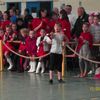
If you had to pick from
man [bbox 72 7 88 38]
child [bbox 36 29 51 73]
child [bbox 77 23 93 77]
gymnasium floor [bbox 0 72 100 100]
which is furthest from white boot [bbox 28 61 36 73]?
child [bbox 77 23 93 77]

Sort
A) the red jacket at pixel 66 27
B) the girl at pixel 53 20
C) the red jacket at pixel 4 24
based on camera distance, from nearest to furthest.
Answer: the red jacket at pixel 66 27 < the girl at pixel 53 20 < the red jacket at pixel 4 24

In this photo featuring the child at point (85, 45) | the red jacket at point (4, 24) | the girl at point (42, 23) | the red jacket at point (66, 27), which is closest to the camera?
the child at point (85, 45)

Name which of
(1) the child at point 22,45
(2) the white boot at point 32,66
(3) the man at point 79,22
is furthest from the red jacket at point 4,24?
(3) the man at point 79,22

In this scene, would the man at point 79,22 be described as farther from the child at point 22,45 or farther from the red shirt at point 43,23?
the child at point 22,45

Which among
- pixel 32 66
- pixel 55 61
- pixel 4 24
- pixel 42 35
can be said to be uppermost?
pixel 4 24

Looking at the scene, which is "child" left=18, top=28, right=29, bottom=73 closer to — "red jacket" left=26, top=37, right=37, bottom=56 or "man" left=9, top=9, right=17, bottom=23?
"red jacket" left=26, top=37, right=37, bottom=56

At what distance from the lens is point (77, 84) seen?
15562 mm

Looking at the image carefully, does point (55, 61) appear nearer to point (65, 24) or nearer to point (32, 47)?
point (65, 24)

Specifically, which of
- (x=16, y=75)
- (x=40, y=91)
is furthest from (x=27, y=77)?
(x=40, y=91)

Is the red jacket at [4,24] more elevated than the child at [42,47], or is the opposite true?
the red jacket at [4,24]

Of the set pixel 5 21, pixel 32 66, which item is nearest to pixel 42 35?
pixel 32 66

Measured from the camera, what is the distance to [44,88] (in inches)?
579

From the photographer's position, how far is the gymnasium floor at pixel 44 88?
13.2m

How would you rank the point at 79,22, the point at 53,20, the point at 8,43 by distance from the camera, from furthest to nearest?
the point at 8,43, the point at 53,20, the point at 79,22
